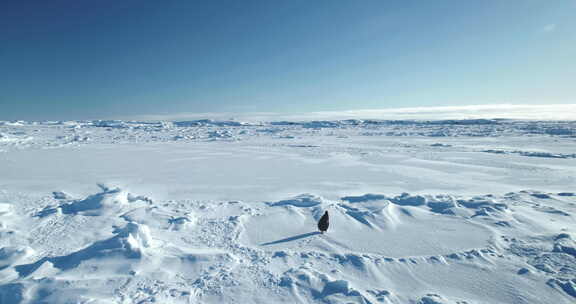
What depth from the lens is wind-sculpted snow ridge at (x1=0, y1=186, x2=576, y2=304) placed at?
330 cm

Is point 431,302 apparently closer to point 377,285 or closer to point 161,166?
point 377,285

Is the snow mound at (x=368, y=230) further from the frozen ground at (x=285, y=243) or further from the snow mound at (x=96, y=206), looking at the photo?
the snow mound at (x=96, y=206)

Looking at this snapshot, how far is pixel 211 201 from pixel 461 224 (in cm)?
550

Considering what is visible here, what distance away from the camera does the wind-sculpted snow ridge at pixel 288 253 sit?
3.30 metres

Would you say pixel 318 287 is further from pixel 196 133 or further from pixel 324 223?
pixel 196 133

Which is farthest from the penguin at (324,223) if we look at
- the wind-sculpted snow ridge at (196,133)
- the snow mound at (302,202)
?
the wind-sculpted snow ridge at (196,133)

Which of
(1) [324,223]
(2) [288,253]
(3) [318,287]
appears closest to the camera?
→ (3) [318,287]

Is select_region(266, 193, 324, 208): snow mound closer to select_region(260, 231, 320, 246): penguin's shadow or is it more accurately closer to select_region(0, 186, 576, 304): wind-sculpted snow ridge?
select_region(0, 186, 576, 304): wind-sculpted snow ridge

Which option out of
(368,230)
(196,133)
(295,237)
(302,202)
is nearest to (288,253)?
(295,237)

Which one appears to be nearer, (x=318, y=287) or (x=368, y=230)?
(x=318, y=287)

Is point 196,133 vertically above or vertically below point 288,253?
above

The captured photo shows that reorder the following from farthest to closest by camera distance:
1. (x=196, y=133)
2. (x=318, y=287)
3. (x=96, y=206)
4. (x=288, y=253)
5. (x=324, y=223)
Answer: (x=196, y=133), (x=96, y=206), (x=324, y=223), (x=288, y=253), (x=318, y=287)

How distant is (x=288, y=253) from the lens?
4.23 meters

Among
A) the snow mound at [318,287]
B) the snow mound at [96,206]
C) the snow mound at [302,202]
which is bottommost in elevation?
the snow mound at [318,287]
